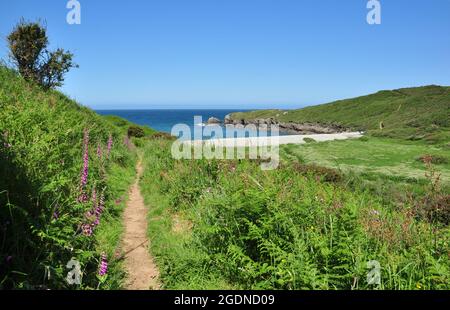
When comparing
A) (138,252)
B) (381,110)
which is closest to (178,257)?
(138,252)

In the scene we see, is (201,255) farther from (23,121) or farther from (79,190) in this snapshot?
(23,121)

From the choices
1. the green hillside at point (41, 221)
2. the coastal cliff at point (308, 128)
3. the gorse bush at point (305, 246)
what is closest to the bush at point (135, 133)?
the green hillside at point (41, 221)

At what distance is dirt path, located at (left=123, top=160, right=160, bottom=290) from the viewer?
5.63 metres

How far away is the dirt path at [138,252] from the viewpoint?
5.63 metres

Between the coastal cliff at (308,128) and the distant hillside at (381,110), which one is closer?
the distant hillside at (381,110)

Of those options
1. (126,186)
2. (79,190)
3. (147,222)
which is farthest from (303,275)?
(126,186)

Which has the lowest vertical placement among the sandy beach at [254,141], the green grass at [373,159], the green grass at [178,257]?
the green grass at [178,257]

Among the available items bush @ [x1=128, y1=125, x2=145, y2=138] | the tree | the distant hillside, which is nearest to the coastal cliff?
the distant hillside

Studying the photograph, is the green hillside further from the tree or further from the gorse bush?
the tree

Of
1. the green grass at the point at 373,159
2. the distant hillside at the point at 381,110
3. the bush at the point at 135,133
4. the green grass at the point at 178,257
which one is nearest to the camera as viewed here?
the green grass at the point at 178,257

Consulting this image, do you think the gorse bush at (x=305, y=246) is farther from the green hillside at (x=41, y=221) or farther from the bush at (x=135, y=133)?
the bush at (x=135, y=133)

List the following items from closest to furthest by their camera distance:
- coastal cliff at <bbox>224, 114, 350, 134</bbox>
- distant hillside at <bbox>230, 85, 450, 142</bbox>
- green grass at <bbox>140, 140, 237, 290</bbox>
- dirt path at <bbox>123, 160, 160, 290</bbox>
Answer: green grass at <bbox>140, 140, 237, 290</bbox>
dirt path at <bbox>123, 160, 160, 290</bbox>
distant hillside at <bbox>230, 85, 450, 142</bbox>
coastal cliff at <bbox>224, 114, 350, 134</bbox>

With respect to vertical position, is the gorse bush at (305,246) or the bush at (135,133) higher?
the bush at (135,133)

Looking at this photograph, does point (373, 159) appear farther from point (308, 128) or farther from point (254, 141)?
point (308, 128)
